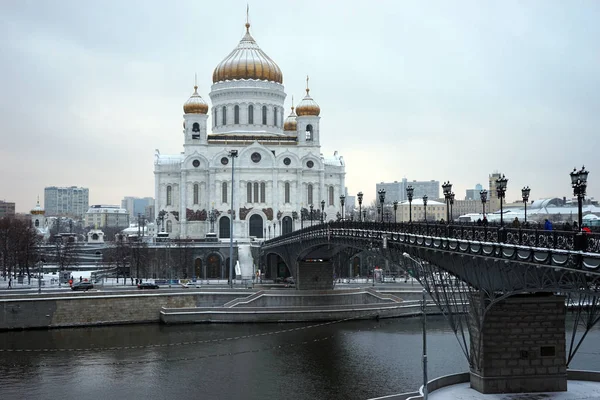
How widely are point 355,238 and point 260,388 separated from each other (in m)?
10.8

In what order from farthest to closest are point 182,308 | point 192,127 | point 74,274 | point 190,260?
point 192,127 → point 190,260 → point 74,274 → point 182,308

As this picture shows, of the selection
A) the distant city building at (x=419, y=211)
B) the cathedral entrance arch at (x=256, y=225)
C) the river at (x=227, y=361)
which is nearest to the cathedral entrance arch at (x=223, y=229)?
the cathedral entrance arch at (x=256, y=225)

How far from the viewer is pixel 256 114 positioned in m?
84.6

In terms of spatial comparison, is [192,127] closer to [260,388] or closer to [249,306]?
[249,306]

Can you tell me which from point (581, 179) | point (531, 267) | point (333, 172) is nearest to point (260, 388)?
point (531, 267)

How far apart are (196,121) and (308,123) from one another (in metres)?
12.0

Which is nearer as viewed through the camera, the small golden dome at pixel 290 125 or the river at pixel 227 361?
the river at pixel 227 361

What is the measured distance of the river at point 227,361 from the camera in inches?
1195

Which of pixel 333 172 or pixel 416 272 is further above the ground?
pixel 333 172

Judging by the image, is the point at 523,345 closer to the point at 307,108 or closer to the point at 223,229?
the point at 223,229

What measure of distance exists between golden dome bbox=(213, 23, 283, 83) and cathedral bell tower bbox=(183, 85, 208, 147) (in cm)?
474

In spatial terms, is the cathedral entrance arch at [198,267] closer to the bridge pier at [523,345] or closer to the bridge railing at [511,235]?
the bridge railing at [511,235]

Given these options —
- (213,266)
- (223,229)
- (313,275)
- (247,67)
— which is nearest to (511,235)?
(313,275)

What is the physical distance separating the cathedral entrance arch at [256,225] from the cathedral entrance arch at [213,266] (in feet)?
32.6
